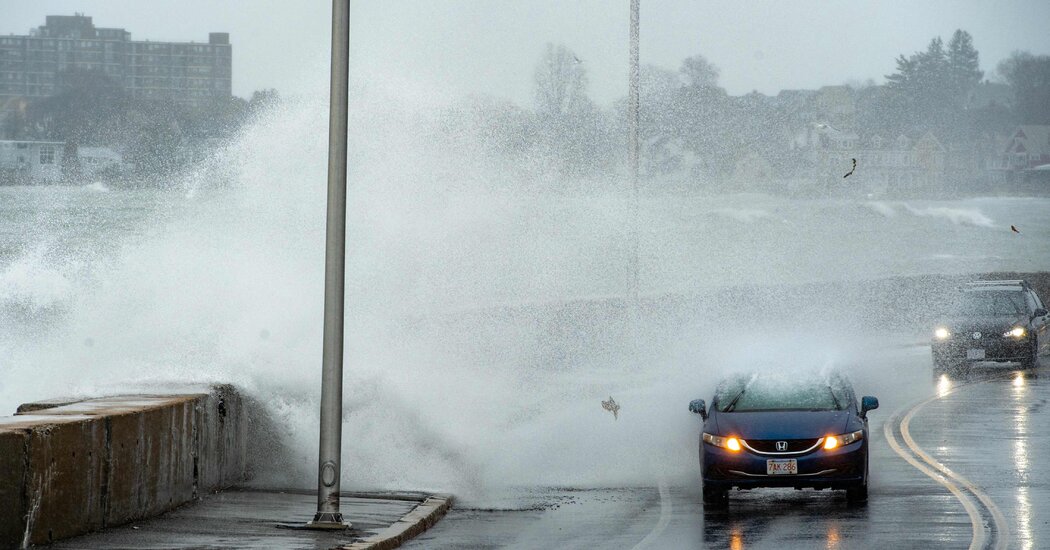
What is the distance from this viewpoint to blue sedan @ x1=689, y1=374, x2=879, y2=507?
1497cm

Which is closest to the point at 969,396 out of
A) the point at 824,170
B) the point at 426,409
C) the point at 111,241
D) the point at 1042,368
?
the point at 1042,368

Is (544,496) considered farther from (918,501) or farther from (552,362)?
(552,362)

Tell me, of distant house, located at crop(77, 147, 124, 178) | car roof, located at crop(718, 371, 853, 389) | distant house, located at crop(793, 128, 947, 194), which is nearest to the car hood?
car roof, located at crop(718, 371, 853, 389)

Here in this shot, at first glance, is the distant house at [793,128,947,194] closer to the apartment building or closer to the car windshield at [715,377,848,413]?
the apartment building

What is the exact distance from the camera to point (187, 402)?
14023 mm

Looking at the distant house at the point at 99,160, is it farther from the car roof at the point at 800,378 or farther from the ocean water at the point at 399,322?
the car roof at the point at 800,378

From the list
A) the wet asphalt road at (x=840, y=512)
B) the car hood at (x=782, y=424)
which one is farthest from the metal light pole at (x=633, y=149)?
the car hood at (x=782, y=424)

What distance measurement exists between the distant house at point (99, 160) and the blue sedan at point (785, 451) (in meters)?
68.8

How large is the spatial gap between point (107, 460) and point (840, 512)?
6683 millimetres

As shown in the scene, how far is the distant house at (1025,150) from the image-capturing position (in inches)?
2970

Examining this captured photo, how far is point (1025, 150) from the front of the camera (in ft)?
254

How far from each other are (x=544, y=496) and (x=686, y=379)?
516 inches

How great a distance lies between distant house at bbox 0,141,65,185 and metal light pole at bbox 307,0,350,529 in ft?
232

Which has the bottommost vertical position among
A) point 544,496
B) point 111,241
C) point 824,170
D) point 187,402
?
point 544,496
